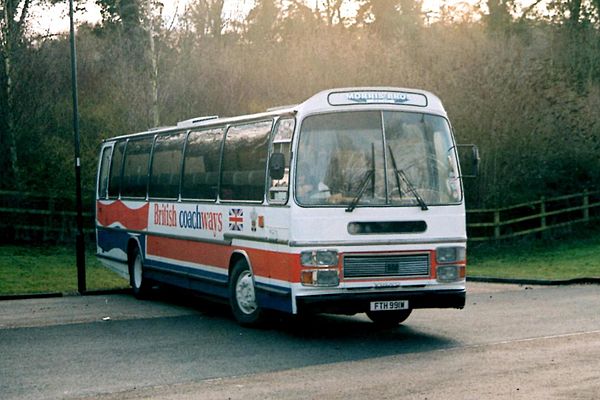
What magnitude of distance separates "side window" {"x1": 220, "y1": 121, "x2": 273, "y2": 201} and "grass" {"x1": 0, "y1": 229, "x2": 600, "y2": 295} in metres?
7.60

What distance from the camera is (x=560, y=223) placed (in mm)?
36594

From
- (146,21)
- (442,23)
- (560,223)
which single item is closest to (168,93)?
(146,21)

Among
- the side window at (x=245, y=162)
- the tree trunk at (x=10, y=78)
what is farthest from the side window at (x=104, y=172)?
the tree trunk at (x=10, y=78)

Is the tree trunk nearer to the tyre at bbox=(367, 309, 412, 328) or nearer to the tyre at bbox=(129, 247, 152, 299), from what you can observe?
the tyre at bbox=(129, 247, 152, 299)

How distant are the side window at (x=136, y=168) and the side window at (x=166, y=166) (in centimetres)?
48

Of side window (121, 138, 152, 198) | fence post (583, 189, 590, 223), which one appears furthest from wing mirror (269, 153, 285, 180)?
fence post (583, 189, 590, 223)

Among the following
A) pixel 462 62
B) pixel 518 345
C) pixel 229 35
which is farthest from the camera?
pixel 229 35

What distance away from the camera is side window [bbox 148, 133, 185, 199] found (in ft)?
62.6

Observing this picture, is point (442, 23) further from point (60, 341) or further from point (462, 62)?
point (60, 341)

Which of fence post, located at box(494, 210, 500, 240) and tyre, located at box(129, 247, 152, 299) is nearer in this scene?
tyre, located at box(129, 247, 152, 299)

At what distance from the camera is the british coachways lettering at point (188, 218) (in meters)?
17.0

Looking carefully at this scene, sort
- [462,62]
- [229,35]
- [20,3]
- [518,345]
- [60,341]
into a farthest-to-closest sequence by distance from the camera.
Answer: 1. [229,35]
2. [20,3]
3. [462,62]
4. [60,341]
5. [518,345]

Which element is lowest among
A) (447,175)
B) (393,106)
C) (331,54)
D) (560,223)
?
(560,223)

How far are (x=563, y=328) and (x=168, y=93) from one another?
2805cm
